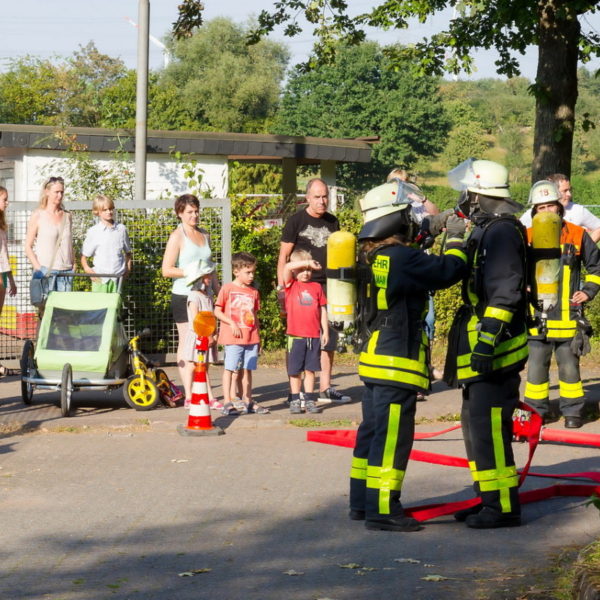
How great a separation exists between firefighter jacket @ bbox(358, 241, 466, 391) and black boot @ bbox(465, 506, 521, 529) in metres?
0.74

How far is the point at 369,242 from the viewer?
6.50 metres

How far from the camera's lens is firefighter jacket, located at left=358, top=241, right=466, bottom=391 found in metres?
6.32

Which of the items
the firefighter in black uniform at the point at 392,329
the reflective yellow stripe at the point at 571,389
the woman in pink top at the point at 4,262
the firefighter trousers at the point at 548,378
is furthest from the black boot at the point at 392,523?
the woman in pink top at the point at 4,262

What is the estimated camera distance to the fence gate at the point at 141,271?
1375 centimetres

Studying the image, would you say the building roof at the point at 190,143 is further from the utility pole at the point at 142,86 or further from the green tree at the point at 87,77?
the green tree at the point at 87,77

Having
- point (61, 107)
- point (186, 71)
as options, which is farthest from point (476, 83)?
point (61, 107)

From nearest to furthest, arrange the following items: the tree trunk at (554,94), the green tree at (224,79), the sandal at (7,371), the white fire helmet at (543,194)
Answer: the white fire helmet at (543,194) → the sandal at (7,371) → the tree trunk at (554,94) → the green tree at (224,79)

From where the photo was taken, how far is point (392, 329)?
6.40m

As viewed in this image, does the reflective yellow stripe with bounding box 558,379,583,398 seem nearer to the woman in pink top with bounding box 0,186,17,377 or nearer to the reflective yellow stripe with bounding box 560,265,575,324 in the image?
the reflective yellow stripe with bounding box 560,265,575,324

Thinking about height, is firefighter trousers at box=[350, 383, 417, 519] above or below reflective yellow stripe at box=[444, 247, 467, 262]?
below

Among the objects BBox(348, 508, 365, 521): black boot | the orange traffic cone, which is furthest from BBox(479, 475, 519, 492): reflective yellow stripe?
the orange traffic cone

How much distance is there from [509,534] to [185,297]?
5.07 meters

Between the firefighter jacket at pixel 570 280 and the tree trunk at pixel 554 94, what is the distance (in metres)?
4.75

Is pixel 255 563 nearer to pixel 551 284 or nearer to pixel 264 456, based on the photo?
pixel 551 284
